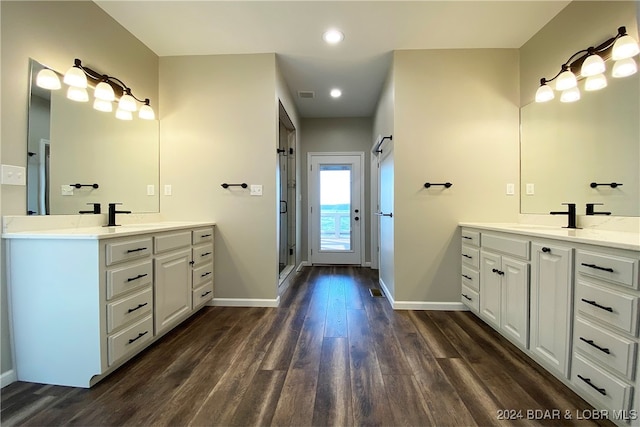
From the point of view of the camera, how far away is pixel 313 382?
4.96 ft

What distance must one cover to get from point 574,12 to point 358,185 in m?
3.13

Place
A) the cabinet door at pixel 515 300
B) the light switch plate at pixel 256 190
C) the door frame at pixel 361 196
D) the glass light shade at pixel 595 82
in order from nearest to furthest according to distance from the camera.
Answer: the cabinet door at pixel 515 300
the glass light shade at pixel 595 82
the light switch plate at pixel 256 190
the door frame at pixel 361 196

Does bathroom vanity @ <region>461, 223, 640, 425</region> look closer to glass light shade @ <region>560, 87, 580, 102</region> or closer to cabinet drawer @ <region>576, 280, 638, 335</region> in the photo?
cabinet drawer @ <region>576, 280, 638, 335</region>

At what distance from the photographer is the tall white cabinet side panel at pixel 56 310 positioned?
4.76 feet

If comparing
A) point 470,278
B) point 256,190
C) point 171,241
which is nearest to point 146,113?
point 256,190

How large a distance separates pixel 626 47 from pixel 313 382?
2.66 m

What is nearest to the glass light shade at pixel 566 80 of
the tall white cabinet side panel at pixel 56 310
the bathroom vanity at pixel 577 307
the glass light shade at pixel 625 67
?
the glass light shade at pixel 625 67

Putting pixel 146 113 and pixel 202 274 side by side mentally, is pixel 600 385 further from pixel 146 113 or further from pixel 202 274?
pixel 146 113

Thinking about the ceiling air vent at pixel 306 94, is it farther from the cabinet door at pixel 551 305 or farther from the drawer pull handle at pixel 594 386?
the drawer pull handle at pixel 594 386

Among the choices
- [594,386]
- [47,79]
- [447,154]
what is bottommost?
[594,386]

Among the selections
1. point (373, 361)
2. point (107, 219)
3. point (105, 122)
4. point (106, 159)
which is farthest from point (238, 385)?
point (105, 122)

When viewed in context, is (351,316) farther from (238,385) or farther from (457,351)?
(238,385)

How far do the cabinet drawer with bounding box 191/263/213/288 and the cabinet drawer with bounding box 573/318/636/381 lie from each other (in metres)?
2.57

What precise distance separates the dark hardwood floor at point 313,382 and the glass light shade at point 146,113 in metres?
1.91
